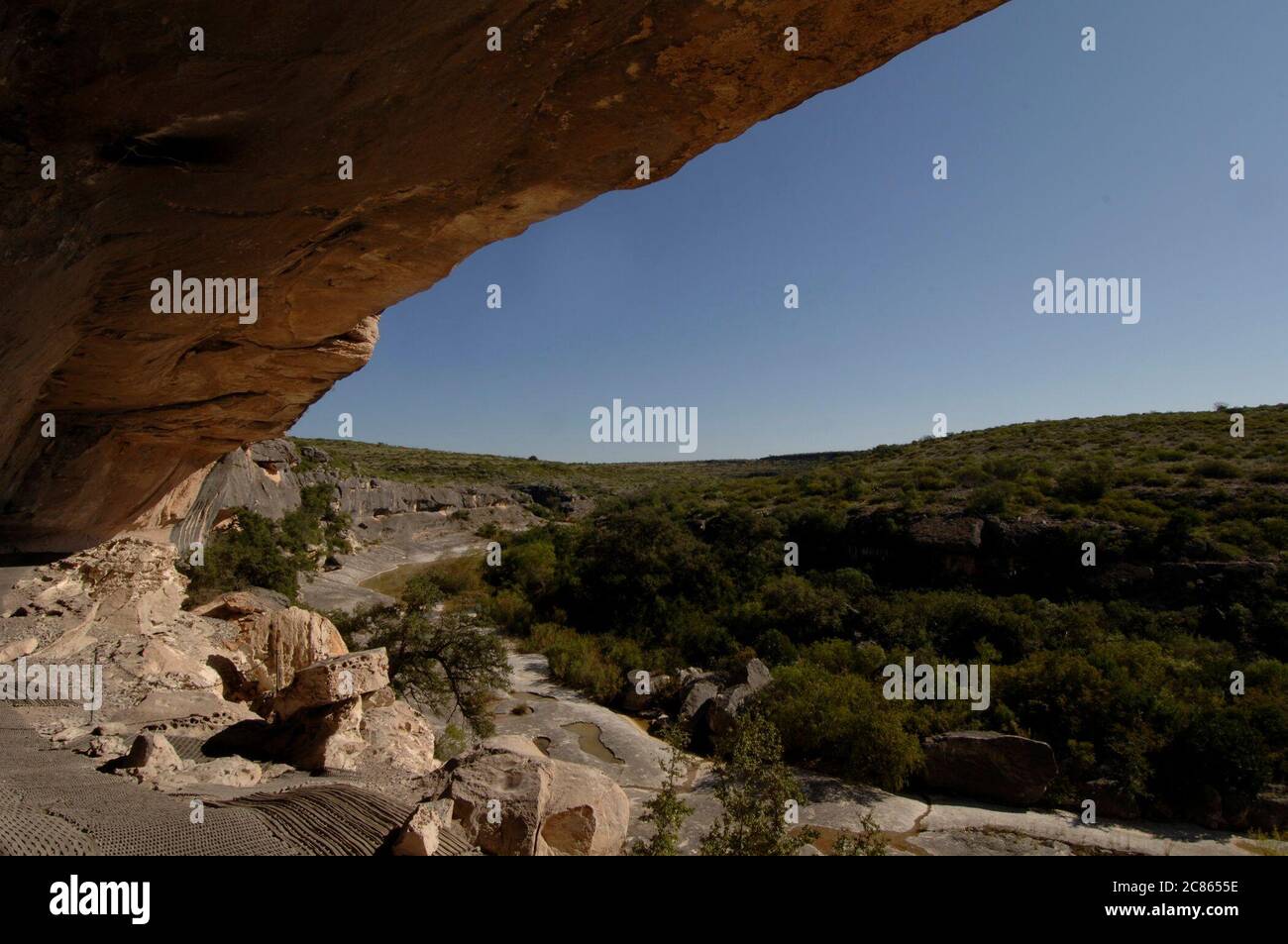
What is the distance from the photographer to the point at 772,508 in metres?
26.7

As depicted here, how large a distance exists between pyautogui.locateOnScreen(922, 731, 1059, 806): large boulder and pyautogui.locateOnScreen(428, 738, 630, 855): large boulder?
21.3 ft

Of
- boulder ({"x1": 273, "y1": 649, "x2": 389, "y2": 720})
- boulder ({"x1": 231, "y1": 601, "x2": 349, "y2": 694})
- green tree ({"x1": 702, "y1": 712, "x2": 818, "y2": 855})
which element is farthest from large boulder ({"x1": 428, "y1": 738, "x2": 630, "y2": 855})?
boulder ({"x1": 231, "y1": 601, "x2": 349, "y2": 694})

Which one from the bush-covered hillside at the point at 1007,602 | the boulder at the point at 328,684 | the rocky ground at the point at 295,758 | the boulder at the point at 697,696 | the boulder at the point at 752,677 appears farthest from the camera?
the boulder at the point at 752,677

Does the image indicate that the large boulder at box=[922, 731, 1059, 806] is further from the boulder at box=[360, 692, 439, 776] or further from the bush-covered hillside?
the boulder at box=[360, 692, 439, 776]

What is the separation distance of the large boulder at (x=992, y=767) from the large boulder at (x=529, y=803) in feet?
21.3

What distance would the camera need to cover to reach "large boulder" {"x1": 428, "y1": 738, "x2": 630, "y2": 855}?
17.8 ft

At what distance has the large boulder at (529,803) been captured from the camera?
5.44 m

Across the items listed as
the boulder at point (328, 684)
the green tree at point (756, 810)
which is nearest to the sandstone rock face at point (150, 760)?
the boulder at point (328, 684)

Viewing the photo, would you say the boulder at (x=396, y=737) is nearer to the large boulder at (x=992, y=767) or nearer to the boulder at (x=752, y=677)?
the boulder at (x=752, y=677)

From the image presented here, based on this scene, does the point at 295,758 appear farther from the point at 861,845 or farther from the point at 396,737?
the point at 861,845

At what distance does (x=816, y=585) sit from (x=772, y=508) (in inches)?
292

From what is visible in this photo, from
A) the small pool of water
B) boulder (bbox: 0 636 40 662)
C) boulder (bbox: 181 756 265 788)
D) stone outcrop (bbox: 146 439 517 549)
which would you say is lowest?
the small pool of water
